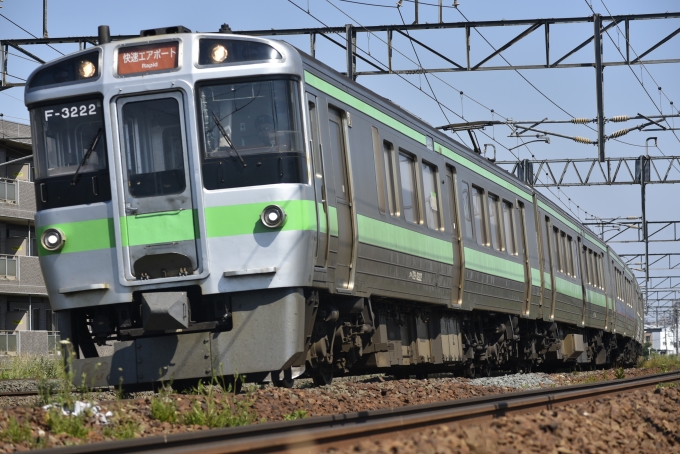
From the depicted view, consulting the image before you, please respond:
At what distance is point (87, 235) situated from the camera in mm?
9125

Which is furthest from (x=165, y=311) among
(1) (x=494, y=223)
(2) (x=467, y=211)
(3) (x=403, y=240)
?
(1) (x=494, y=223)

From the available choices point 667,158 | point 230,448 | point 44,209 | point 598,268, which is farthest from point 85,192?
Answer: point 667,158

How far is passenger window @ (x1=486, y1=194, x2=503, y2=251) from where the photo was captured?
52.2 feet

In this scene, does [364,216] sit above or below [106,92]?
below

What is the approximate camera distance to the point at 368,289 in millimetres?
10547

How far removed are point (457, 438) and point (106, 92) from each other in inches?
195

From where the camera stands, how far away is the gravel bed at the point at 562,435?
18.6ft

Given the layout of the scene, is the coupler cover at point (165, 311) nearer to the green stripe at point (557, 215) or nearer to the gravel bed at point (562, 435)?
the gravel bed at point (562, 435)

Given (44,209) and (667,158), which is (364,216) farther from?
(667,158)

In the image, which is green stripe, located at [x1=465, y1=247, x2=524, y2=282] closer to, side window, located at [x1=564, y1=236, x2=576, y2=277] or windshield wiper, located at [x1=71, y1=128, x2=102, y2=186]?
side window, located at [x1=564, y1=236, x2=576, y2=277]

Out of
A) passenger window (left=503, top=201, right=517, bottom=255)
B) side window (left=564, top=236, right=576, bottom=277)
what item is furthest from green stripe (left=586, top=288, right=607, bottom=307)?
passenger window (left=503, top=201, right=517, bottom=255)

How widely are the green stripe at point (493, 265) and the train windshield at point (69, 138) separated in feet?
20.7

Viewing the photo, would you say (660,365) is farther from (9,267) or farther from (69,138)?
(69,138)

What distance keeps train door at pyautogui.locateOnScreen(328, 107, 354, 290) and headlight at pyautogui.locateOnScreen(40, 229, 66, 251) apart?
2552 millimetres
